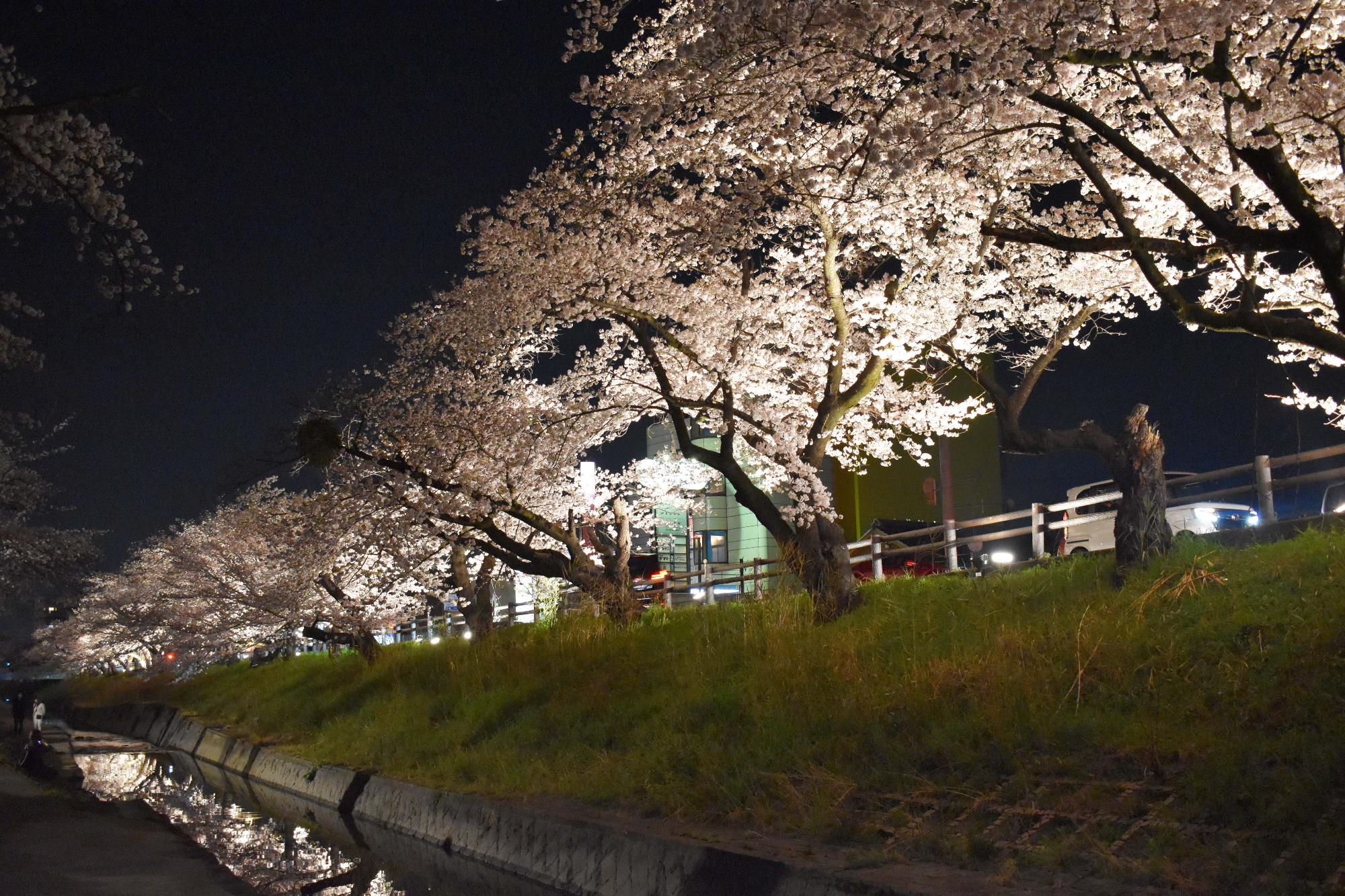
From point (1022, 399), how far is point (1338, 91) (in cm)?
767

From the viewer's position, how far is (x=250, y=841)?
46.2ft

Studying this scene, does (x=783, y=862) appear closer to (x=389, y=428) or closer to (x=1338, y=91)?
(x=1338, y=91)

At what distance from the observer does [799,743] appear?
10117mm

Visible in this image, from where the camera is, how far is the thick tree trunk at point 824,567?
593 inches

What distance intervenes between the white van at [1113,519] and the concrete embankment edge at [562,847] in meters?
11.1

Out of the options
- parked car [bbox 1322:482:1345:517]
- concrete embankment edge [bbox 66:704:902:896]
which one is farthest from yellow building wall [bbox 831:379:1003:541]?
parked car [bbox 1322:482:1345:517]

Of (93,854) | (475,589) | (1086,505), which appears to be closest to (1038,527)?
(1086,505)

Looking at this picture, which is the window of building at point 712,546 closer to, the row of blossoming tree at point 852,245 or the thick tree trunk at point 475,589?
the thick tree trunk at point 475,589

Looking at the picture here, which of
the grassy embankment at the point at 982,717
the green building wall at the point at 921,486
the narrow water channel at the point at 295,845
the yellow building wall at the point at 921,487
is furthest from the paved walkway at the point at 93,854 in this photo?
the yellow building wall at the point at 921,487

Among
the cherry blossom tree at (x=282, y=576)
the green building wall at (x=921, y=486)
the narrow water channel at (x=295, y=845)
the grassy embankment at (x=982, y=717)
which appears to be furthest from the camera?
the green building wall at (x=921, y=486)

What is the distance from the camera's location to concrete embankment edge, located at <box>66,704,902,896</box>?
7.86 m

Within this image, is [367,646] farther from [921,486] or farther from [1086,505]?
[921,486]

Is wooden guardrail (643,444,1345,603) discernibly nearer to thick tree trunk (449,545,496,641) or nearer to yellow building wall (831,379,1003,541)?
thick tree trunk (449,545,496,641)

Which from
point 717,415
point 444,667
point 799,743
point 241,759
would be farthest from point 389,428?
point 799,743
